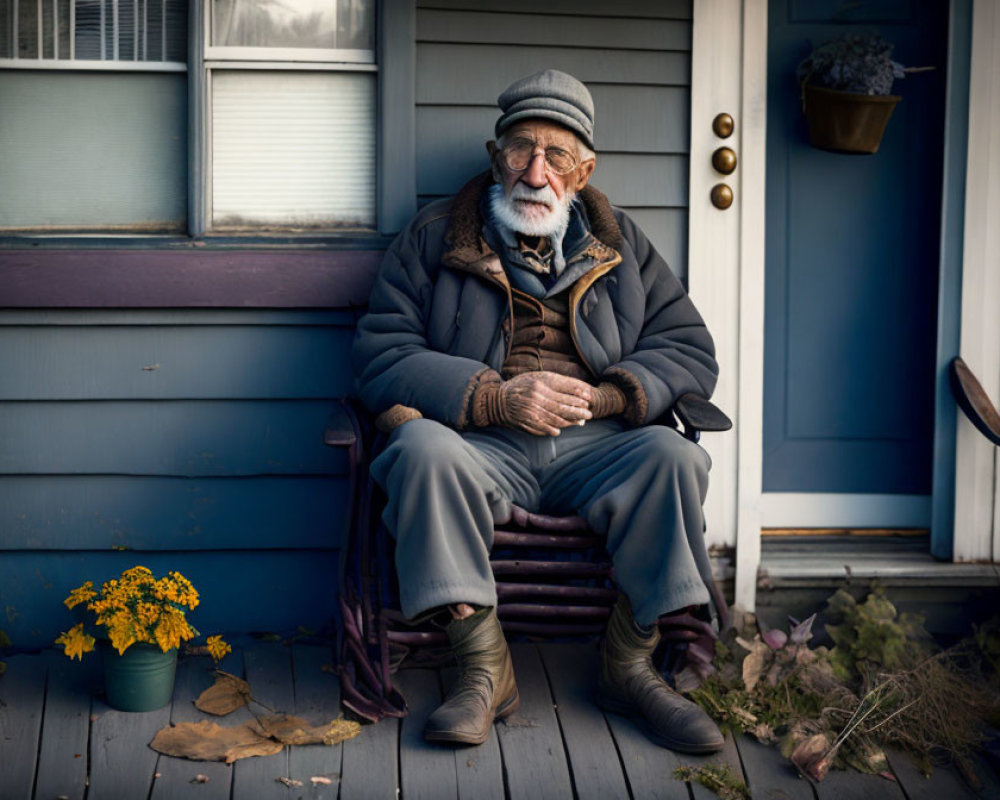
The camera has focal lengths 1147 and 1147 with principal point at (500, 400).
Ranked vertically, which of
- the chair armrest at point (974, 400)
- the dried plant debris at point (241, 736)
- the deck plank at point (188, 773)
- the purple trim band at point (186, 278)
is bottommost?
the deck plank at point (188, 773)

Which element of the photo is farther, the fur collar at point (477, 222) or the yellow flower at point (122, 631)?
the fur collar at point (477, 222)

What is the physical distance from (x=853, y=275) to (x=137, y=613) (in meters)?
2.32

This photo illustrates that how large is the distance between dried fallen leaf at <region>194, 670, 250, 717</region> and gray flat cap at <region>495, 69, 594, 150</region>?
1.60 metres

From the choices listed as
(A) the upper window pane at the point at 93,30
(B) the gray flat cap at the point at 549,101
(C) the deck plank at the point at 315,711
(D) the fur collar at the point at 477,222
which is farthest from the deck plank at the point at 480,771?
(A) the upper window pane at the point at 93,30

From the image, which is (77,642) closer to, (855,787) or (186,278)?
(186,278)

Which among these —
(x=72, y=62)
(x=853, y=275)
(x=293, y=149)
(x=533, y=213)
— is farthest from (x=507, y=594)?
(x=72, y=62)

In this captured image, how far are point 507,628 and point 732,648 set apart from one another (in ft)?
2.71

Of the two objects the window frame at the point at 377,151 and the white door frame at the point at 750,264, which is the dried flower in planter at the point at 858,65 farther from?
the window frame at the point at 377,151

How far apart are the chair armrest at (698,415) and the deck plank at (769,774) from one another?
74 cm

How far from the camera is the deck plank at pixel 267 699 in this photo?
247 centimetres

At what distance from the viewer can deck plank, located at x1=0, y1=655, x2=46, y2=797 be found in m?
2.52

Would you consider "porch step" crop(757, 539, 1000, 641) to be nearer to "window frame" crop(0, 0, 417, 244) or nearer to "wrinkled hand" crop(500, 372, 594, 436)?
"wrinkled hand" crop(500, 372, 594, 436)

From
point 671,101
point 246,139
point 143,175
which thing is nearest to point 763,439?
point 671,101

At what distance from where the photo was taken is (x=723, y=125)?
130 inches
